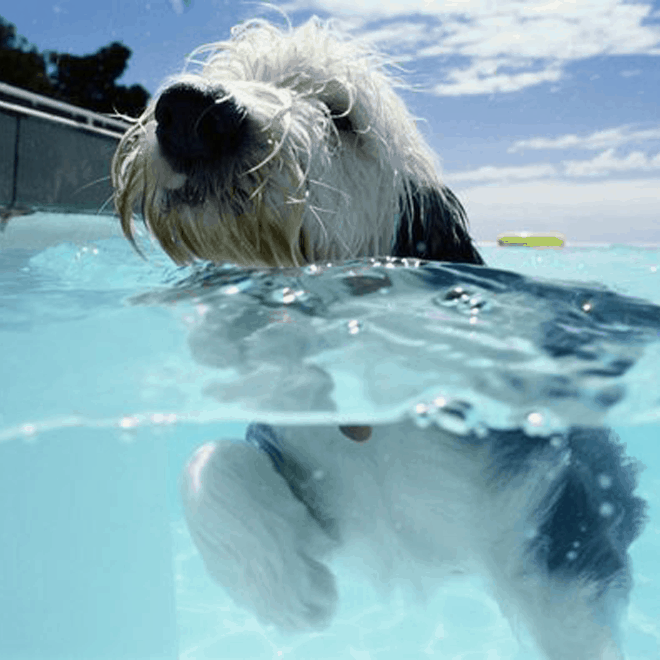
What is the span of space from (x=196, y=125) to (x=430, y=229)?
1.13 meters

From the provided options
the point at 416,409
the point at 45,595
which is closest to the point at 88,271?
the point at 45,595

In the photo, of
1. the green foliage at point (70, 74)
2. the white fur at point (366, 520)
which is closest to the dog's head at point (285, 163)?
the white fur at point (366, 520)

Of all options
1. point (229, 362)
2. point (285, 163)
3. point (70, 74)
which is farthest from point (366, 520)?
point (70, 74)

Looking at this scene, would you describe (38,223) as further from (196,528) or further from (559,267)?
(196,528)

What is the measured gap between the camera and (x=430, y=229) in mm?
3260

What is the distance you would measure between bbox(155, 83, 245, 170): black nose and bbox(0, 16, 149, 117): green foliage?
1958cm

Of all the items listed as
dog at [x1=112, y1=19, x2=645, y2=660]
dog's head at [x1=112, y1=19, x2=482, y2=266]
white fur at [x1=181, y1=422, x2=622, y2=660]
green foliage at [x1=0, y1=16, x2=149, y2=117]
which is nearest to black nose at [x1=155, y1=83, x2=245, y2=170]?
dog's head at [x1=112, y1=19, x2=482, y2=266]

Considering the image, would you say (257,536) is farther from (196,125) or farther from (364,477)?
(196,125)

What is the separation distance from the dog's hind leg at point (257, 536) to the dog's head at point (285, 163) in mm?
709

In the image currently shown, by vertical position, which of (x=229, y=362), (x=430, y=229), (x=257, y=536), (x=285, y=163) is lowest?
(x=257, y=536)

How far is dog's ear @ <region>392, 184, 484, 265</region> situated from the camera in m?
3.21

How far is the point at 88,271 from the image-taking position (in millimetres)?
5027

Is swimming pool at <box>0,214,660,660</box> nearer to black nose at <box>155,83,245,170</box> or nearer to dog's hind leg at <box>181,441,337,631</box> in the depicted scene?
dog's hind leg at <box>181,441,337,631</box>

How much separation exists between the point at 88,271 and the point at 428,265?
2554 mm
